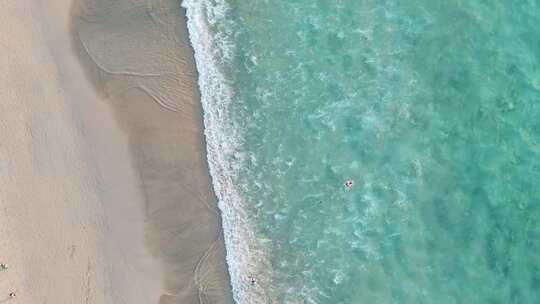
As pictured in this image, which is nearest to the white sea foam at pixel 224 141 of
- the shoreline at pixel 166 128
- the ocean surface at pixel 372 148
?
the ocean surface at pixel 372 148

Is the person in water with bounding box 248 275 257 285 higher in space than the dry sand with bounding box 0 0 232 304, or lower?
lower

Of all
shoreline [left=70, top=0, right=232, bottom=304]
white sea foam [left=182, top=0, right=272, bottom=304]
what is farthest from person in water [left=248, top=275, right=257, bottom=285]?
shoreline [left=70, top=0, right=232, bottom=304]

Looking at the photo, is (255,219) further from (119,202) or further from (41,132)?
(41,132)

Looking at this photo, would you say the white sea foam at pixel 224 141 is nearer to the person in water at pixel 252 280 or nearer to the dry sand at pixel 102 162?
the person in water at pixel 252 280

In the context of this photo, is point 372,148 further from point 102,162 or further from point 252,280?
point 102,162

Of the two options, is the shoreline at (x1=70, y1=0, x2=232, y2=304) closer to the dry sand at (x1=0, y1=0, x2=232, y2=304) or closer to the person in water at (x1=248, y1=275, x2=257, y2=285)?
the dry sand at (x1=0, y1=0, x2=232, y2=304)

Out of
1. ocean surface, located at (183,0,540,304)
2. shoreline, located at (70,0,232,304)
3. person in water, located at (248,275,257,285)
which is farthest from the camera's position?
ocean surface, located at (183,0,540,304)

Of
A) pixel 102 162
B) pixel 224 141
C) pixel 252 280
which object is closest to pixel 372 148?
pixel 224 141
